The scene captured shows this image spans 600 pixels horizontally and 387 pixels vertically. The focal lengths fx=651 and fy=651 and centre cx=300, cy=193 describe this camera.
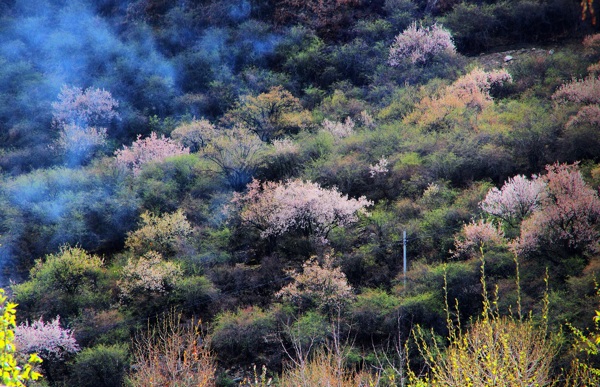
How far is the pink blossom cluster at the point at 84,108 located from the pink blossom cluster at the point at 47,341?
25.9 m

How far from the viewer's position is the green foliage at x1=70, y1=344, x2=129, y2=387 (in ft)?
82.8

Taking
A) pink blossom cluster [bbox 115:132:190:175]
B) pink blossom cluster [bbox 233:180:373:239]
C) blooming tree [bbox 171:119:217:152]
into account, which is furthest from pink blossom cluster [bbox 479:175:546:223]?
pink blossom cluster [bbox 115:132:190:175]

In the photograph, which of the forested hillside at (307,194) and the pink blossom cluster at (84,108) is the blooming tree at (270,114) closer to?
the forested hillside at (307,194)

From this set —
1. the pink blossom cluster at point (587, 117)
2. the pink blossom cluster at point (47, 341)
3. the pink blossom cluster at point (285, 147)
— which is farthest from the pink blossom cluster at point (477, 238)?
the pink blossom cluster at point (47, 341)

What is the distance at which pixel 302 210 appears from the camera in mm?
31516

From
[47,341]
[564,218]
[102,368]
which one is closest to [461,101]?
[564,218]

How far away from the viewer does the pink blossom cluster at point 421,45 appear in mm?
48656

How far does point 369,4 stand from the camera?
59250 mm

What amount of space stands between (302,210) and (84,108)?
27650 millimetres

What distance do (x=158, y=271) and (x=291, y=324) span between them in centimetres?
716

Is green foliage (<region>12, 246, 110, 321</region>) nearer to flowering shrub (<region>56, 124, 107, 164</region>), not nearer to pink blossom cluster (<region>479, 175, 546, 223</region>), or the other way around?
flowering shrub (<region>56, 124, 107, 164</region>)

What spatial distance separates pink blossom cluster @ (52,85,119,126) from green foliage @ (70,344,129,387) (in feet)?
94.3

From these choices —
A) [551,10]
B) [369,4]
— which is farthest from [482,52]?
[369,4]

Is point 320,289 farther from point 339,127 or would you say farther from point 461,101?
point 461,101
